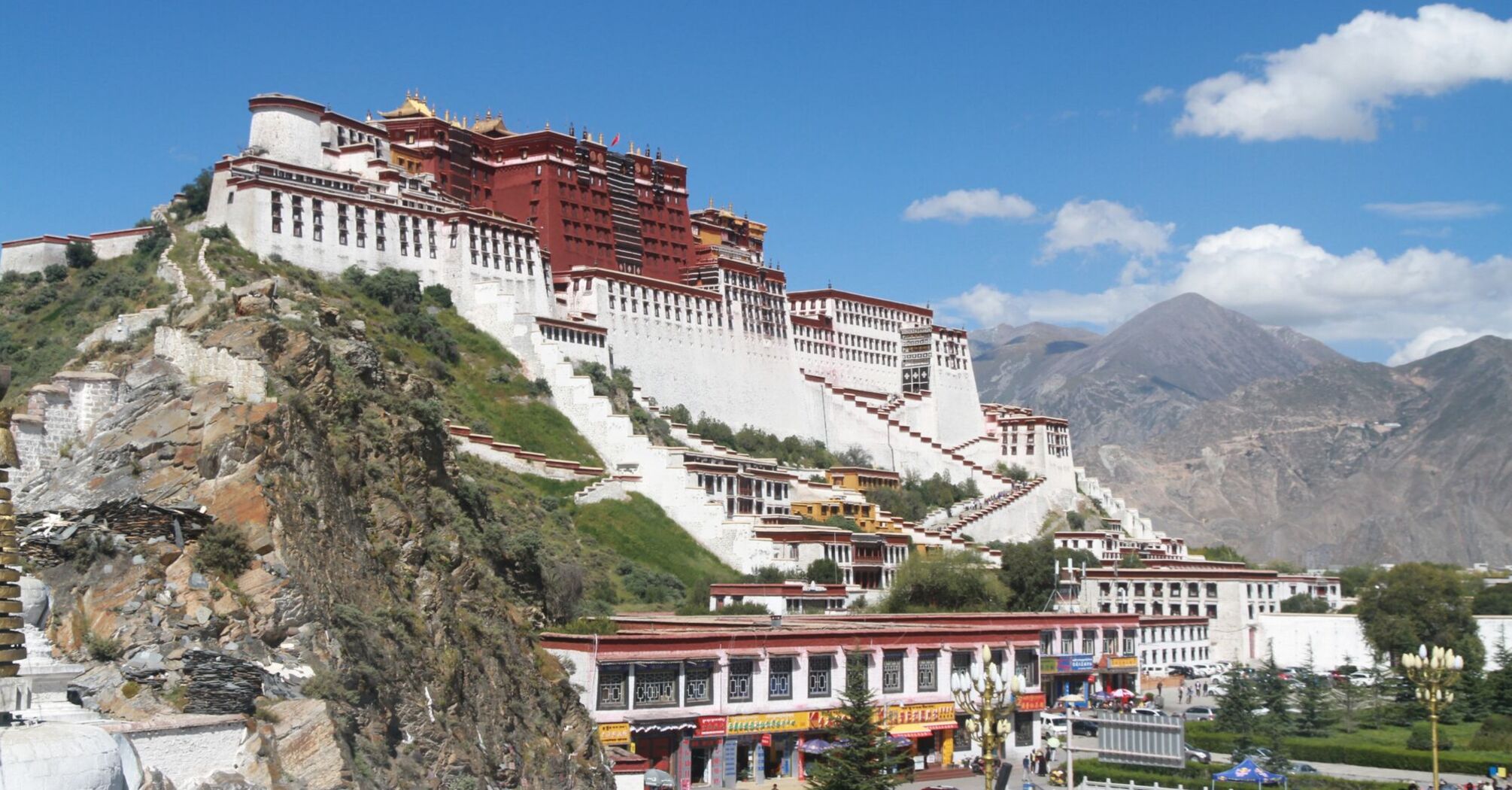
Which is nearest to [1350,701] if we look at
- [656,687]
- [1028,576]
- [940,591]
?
[940,591]

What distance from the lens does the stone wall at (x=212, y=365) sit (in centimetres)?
3120

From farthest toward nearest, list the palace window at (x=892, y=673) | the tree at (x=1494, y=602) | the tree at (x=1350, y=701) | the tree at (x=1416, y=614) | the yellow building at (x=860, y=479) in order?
the tree at (x=1494, y=602)
the yellow building at (x=860, y=479)
the tree at (x=1416, y=614)
the tree at (x=1350, y=701)
the palace window at (x=892, y=673)

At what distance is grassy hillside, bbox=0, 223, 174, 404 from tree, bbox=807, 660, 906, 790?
23341mm

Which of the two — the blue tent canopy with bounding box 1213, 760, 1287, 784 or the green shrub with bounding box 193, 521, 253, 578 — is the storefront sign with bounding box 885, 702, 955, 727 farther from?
the green shrub with bounding box 193, 521, 253, 578

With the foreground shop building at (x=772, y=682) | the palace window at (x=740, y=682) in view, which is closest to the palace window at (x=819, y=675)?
the foreground shop building at (x=772, y=682)

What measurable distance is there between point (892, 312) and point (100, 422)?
227 feet

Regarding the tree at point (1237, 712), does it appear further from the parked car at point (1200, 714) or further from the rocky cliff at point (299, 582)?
the rocky cliff at point (299, 582)

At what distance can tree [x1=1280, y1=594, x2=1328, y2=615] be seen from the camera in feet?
270

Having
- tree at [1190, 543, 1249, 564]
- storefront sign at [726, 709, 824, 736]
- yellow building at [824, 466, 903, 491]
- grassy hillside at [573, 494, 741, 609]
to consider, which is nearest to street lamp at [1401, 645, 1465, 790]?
storefront sign at [726, 709, 824, 736]

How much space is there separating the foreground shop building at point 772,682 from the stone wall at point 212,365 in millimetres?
8341

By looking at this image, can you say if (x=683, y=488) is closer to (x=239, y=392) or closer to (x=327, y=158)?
(x=327, y=158)

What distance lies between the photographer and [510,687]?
32.4 metres

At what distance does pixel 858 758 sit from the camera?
3012 centimetres

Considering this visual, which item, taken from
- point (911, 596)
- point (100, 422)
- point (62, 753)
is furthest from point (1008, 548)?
point (62, 753)
